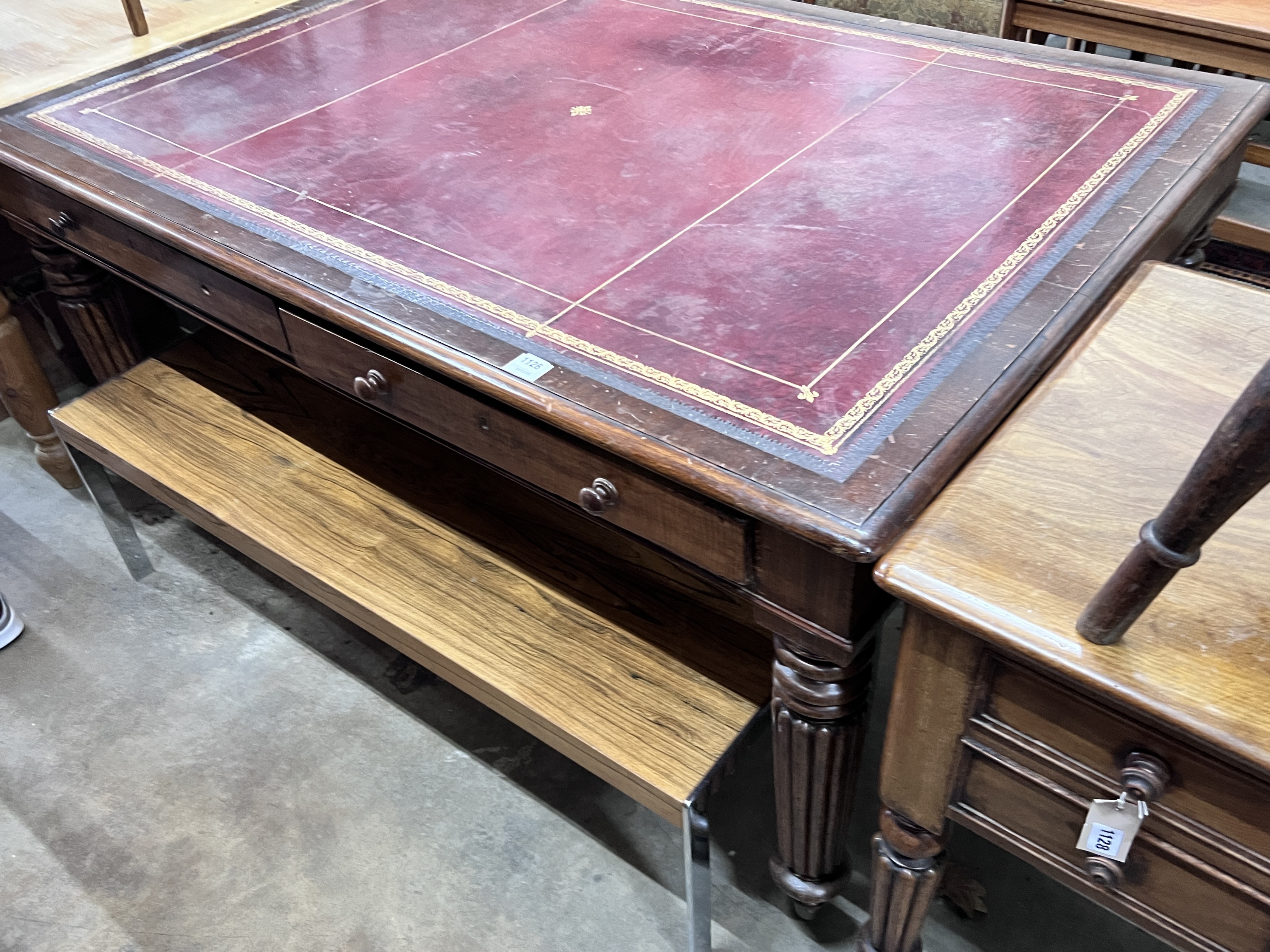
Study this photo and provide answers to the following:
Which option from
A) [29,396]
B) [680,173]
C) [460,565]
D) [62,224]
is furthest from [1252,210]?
[29,396]

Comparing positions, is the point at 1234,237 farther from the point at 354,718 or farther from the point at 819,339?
the point at 354,718

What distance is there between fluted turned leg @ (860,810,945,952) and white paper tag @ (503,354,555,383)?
54cm

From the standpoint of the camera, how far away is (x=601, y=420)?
36.5 inches

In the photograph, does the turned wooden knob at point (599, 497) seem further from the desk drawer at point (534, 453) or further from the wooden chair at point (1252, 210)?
the wooden chair at point (1252, 210)

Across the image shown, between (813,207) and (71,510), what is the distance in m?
1.67

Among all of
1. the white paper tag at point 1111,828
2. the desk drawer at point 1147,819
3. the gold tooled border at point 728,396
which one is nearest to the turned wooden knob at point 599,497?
the gold tooled border at point 728,396

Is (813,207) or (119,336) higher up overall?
(813,207)

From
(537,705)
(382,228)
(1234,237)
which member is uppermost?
(382,228)

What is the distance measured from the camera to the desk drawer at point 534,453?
928 mm

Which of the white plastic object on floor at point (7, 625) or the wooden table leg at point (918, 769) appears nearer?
the wooden table leg at point (918, 769)

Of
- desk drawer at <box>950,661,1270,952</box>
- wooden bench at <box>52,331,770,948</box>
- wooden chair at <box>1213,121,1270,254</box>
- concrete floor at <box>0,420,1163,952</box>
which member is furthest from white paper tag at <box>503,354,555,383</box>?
wooden chair at <box>1213,121,1270,254</box>

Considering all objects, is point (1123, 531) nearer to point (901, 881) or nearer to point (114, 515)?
point (901, 881)

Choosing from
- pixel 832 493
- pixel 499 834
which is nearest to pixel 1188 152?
pixel 832 493

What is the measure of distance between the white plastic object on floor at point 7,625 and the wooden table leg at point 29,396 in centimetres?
32
